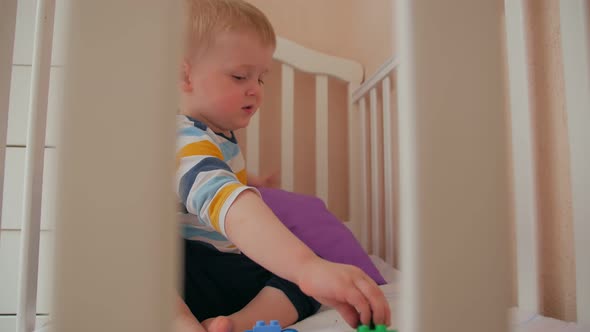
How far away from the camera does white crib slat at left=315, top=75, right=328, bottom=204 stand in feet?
3.99

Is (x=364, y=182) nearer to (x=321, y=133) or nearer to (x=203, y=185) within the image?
(x=321, y=133)

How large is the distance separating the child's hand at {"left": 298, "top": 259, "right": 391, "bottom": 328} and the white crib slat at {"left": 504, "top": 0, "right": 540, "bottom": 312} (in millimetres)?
384

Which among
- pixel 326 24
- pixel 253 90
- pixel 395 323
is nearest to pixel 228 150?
pixel 253 90

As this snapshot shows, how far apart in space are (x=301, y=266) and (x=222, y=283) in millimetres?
408

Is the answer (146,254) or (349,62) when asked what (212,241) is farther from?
(349,62)

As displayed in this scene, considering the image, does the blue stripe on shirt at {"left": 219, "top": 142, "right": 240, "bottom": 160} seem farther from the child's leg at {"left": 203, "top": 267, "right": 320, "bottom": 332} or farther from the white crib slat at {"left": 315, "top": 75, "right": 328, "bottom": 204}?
the white crib slat at {"left": 315, "top": 75, "right": 328, "bottom": 204}

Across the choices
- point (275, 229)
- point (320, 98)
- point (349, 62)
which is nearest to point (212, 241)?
point (275, 229)

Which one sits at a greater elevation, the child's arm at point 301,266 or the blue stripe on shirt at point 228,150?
the blue stripe on shirt at point 228,150

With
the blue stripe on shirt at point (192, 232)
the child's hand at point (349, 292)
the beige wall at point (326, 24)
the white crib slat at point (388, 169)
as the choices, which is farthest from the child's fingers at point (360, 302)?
the beige wall at point (326, 24)

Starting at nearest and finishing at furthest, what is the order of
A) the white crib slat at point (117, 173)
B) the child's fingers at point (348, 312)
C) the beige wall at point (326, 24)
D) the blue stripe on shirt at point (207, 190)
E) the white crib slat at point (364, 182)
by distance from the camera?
1. the white crib slat at point (117, 173)
2. the child's fingers at point (348, 312)
3. the blue stripe on shirt at point (207, 190)
4. the white crib slat at point (364, 182)
5. the beige wall at point (326, 24)

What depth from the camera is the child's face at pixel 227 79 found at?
26.4 inches

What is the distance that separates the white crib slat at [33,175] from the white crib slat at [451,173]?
0.55 metres

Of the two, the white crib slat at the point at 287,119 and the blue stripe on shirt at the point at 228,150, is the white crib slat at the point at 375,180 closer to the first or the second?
the white crib slat at the point at 287,119

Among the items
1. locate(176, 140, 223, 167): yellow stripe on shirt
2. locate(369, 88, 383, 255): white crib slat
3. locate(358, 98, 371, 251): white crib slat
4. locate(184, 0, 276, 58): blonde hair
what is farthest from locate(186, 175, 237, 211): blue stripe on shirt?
locate(358, 98, 371, 251): white crib slat
